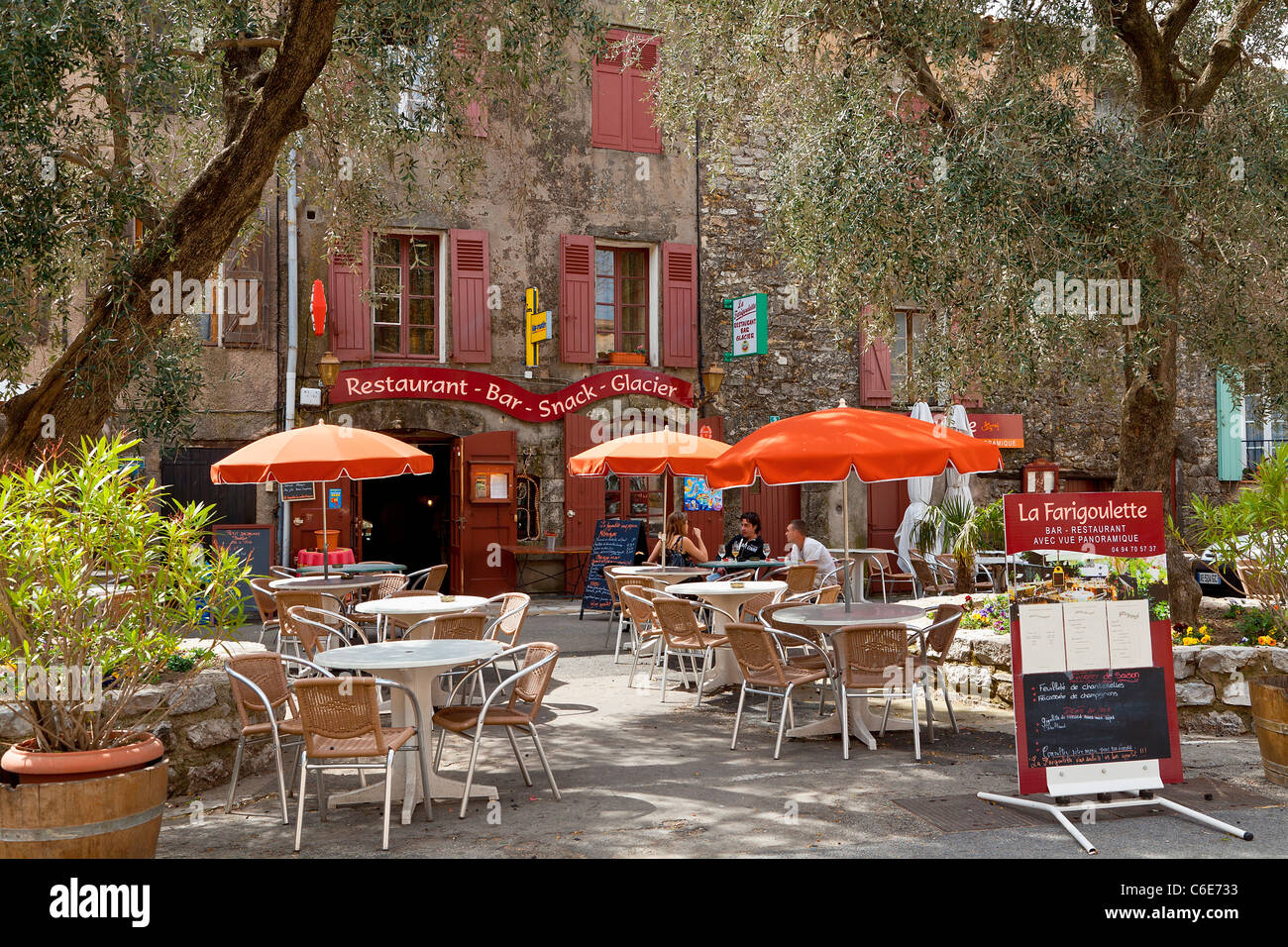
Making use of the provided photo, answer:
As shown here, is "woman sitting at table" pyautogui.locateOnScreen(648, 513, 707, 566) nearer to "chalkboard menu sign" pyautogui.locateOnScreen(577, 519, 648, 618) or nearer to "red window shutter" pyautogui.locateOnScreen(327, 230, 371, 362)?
"chalkboard menu sign" pyautogui.locateOnScreen(577, 519, 648, 618)

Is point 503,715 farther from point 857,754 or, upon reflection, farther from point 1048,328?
point 1048,328

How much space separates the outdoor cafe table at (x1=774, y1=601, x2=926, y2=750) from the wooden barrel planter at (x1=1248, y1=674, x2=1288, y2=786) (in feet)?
5.86

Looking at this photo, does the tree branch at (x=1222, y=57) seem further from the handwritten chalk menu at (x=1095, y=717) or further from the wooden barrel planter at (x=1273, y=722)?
the handwritten chalk menu at (x=1095, y=717)

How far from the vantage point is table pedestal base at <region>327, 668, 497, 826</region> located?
5113mm

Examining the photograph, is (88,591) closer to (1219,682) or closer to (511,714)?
(511,714)

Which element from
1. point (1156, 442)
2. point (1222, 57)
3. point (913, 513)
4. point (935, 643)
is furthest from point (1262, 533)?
point (913, 513)

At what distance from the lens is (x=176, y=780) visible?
5441 millimetres

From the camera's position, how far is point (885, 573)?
48.5 feet

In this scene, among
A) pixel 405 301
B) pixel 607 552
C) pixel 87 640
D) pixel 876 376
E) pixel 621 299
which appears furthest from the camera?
pixel 876 376

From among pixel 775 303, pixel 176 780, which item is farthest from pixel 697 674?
pixel 775 303

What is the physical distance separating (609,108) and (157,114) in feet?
31.9

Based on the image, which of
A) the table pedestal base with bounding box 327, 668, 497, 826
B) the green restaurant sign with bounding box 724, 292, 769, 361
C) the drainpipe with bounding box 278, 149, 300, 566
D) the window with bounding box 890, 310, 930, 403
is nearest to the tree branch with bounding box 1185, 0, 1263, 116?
the table pedestal base with bounding box 327, 668, 497, 826
